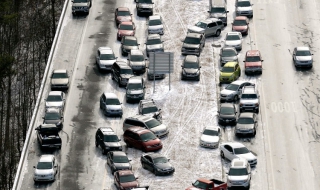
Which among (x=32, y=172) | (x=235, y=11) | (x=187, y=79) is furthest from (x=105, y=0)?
(x=32, y=172)

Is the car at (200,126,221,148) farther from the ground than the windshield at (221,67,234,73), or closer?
closer

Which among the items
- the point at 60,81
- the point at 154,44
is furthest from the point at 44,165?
the point at 154,44

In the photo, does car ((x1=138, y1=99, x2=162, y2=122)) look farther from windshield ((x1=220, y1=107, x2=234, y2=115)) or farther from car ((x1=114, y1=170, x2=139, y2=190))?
car ((x1=114, y1=170, x2=139, y2=190))

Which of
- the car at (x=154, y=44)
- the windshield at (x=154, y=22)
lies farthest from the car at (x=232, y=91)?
the windshield at (x=154, y=22)

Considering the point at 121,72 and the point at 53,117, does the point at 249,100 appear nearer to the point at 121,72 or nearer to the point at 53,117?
the point at 121,72

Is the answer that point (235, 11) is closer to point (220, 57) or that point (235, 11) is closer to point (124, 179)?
point (220, 57)

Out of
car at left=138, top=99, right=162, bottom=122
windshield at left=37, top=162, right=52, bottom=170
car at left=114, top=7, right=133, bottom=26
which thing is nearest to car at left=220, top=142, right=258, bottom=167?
car at left=138, top=99, right=162, bottom=122

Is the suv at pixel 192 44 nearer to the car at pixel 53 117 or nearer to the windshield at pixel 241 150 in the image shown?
the car at pixel 53 117
